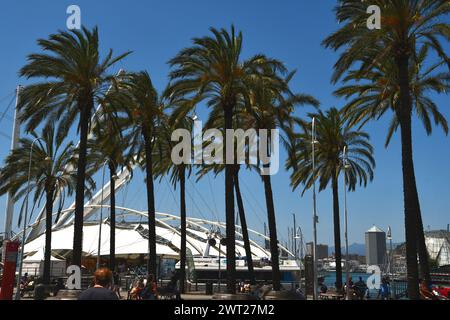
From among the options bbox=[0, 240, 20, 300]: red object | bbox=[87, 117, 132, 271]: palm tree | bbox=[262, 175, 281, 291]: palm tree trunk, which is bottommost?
bbox=[0, 240, 20, 300]: red object

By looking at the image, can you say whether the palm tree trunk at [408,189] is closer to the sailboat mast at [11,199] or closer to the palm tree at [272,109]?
the palm tree at [272,109]

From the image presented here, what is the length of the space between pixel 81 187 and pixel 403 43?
16.7m

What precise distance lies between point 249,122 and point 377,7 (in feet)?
42.1

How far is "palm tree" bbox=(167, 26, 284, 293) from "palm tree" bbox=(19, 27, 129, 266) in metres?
3.93

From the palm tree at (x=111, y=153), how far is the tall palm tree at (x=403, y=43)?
43.9 ft

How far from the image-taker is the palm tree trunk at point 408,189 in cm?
2123

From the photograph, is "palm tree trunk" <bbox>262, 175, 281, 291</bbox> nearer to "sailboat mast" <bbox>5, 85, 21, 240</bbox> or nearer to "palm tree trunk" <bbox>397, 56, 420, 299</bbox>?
"palm tree trunk" <bbox>397, 56, 420, 299</bbox>

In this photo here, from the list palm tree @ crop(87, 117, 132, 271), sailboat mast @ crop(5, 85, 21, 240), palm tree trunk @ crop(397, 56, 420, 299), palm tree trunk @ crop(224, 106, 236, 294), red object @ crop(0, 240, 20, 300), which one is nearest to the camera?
palm tree trunk @ crop(397, 56, 420, 299)

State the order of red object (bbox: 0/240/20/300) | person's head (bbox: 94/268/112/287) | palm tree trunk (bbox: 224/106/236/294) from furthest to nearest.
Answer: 1. palm tree trunk (bbox: 224/106/236/294)
2. red object (bbox: 0/240/20/300)
3. person's head (bbox: 94/268/112/287)

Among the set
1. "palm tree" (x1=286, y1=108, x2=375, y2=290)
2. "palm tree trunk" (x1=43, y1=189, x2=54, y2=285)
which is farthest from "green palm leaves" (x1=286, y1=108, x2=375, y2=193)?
"palm tree trunk" (x1=43, y1=189, x2=54, y2=285)

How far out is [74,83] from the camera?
26.9m

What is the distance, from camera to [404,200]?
2211cm

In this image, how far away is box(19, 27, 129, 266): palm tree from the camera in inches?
1039
